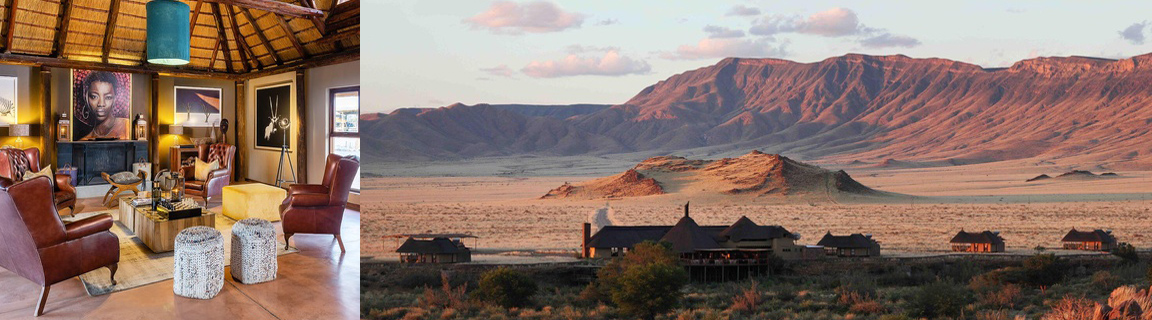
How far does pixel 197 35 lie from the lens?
10.9m

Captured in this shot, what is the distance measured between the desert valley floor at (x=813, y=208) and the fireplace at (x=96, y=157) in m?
9.69

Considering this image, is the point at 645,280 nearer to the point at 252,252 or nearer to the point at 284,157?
the point at 252,252

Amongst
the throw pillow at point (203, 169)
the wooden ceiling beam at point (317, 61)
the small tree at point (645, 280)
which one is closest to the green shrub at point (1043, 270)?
the small tree at point (645, 280)

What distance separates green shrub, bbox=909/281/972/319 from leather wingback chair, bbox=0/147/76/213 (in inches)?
327

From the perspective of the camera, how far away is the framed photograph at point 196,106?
12.0m

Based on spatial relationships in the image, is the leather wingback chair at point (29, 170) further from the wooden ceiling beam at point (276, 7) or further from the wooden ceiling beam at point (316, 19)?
the wooden ceiling beam at point (316, 19)

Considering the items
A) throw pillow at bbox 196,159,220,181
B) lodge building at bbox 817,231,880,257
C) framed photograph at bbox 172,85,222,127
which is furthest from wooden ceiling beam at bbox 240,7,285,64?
lodge building at bbox 817,231,880,257

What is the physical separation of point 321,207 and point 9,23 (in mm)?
6446

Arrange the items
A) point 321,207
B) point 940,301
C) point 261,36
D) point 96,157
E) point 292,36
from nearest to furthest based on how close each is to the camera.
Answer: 1. point 940,301
2. point 321,207
3. point 292,36
4. point 261,36
5. point 96,157

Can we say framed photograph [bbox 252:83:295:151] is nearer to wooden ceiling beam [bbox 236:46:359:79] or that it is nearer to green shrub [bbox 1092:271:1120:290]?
wooden ceiling beam [bbox 236:46:359:79]

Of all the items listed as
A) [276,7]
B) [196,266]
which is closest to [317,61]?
[276,7]

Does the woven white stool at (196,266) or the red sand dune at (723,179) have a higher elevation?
the red sand dune at (723,179)

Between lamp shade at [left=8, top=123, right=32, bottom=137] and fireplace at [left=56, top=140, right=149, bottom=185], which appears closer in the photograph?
lamp shade at [left=8, top=123, right=32, bottom=137]

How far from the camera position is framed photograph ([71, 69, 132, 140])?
10.6m
